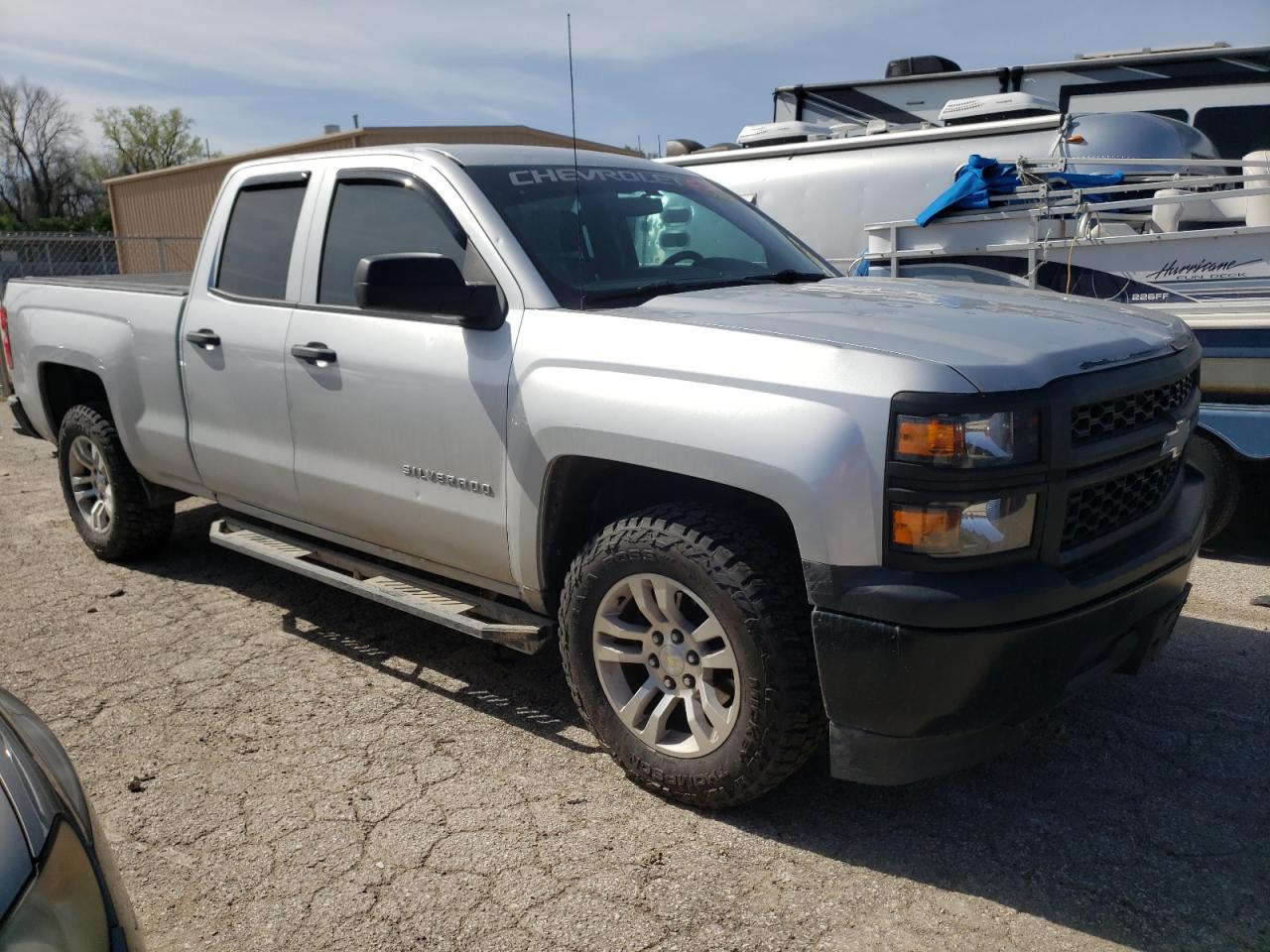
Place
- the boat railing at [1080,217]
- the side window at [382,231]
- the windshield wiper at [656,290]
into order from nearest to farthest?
the windshield wiper at [656,290]
the side window at [382,231]
the boat railing at [1080,217]

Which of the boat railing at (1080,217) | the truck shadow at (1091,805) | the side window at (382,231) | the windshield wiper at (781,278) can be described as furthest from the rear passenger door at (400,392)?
the boat railing at (1080,217)

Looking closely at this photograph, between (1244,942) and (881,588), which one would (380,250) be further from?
(1244,942)

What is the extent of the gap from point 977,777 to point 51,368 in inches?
199

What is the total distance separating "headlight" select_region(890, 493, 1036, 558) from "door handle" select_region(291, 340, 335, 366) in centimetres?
226

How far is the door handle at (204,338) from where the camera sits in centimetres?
455

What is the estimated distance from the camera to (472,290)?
343cm

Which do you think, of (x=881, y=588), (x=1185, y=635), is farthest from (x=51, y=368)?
(x=1185, y=635)

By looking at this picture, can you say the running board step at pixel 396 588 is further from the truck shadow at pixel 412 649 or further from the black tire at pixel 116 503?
the black tire at pixel 116 503

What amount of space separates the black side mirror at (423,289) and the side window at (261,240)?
1153mm

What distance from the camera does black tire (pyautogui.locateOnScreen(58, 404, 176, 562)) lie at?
543 cm

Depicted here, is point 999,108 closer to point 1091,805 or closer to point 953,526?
point 1091,805

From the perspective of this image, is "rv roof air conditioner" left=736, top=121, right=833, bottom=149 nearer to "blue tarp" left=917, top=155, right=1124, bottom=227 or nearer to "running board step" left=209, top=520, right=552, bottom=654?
"blue tarp" left=917, top=155, right=1124, bottom=227

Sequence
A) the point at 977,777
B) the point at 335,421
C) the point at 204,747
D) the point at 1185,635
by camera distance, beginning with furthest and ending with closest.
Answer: the point at 1185,635 < the point at 335,421 < the point at 204,747 < the point at 977,777

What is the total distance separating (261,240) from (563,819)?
2.76m
